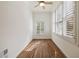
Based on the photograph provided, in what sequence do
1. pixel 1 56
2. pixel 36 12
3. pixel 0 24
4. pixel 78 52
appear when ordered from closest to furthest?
1. pixel 1 56
2. pixel 0 24
3. pixel 78 52
4. pixel 36 12

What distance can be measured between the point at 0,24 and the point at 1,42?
1.37 ft

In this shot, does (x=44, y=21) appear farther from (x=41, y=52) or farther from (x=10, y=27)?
(x=10, y=27)

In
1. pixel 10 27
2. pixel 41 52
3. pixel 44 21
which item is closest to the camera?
pixel 10 27

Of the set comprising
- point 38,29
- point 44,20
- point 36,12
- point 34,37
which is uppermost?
point 36,12

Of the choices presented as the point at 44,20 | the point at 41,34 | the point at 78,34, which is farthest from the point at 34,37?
the point at 78,34

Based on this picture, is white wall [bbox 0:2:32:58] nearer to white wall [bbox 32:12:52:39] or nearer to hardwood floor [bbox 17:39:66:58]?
hardwood floor [bbox 17:39:66:58]

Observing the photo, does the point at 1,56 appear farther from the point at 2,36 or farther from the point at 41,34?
the point at 41,34

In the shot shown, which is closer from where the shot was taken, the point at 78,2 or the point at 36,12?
the point at 78,2

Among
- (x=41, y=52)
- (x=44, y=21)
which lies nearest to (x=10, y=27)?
(x=41, y=52)

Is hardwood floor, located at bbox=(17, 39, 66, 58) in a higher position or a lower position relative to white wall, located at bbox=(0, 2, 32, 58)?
lower

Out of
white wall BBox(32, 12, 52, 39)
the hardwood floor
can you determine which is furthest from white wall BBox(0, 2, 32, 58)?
white wall BBox(32, 12, 52, 39)

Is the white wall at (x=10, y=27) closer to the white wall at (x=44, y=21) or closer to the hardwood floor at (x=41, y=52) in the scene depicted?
the hardwood floor at (x=41, y=52)

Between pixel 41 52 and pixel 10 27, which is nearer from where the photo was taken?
pixel 10 27

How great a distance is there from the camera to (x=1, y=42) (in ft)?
8.91
